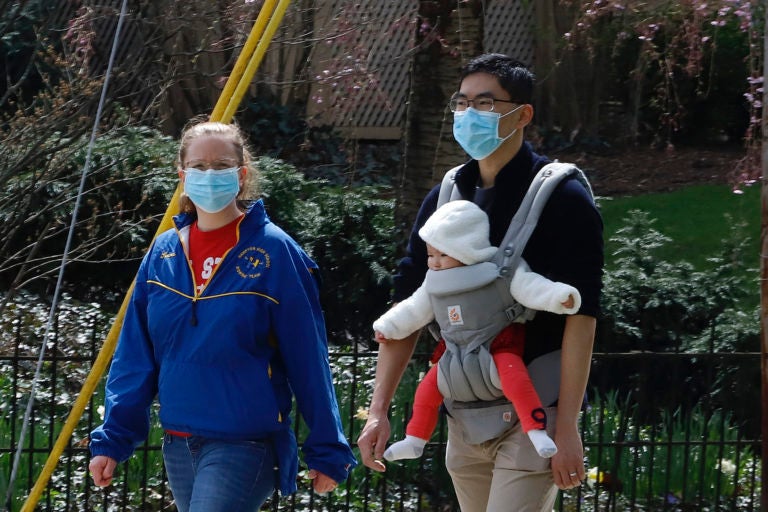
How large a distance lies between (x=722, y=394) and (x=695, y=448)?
1.04 metres

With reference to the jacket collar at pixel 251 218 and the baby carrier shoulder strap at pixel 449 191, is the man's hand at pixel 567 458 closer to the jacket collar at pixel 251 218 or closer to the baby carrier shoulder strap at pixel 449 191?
the baby carrier shoulder strap at pixel 449 191

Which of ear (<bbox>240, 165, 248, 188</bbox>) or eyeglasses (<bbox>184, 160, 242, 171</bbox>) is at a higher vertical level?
eyeglasses (<bbox>184, 160, 242, 171</bbox>)

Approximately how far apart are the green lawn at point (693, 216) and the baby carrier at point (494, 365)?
23.9ft

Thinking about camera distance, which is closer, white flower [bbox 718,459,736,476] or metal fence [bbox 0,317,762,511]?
metal fence [bbox 0,317,762,511]

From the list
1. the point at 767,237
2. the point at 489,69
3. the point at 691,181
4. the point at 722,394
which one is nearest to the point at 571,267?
the point at 489,69

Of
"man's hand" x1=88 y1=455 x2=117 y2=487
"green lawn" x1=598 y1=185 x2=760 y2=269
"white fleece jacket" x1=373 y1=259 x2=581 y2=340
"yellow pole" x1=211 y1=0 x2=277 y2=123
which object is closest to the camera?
"white fleece jacket" x1=373 y1=259 x2=581 y2=340

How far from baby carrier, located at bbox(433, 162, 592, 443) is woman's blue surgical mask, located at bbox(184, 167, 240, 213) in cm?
75

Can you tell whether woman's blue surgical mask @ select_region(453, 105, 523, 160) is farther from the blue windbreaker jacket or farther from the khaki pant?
the khaki pant

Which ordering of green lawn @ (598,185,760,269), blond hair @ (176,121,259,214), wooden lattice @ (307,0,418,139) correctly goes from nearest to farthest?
blond hair @ (176,121,259,214) → wooden lattice @ (307,0,418,139) → green lawn @ (598,185,760,269)

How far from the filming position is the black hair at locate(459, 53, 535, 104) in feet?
10.4

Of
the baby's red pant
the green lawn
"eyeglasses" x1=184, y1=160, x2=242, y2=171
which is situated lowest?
the green lawn

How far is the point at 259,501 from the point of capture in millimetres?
3164

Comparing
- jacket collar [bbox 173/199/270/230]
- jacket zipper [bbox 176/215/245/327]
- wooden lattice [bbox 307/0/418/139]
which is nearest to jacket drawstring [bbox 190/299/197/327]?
jacket zipper [bbox 176/215/245/327]

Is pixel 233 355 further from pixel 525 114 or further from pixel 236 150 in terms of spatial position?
pixel 525 114
